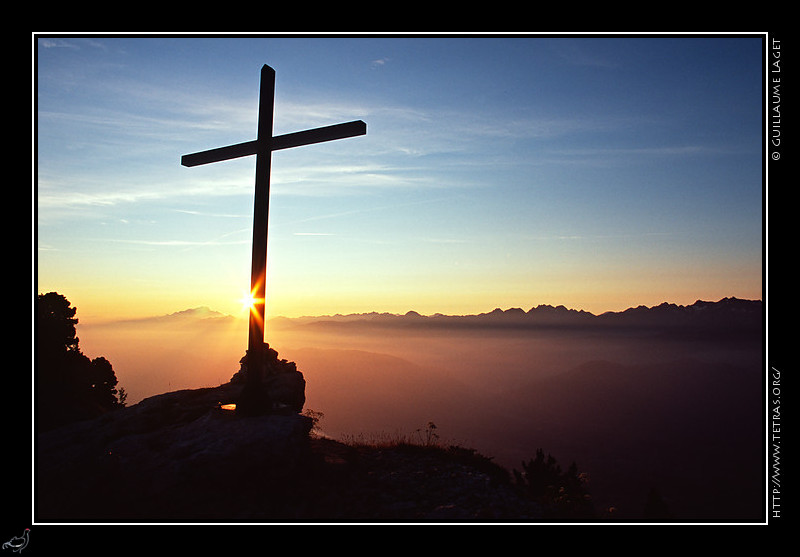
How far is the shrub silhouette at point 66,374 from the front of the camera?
432 inches

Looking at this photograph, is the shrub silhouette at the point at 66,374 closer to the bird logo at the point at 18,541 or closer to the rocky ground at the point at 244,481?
the rocky ground at the point at 244,481

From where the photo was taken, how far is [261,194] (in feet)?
27.2

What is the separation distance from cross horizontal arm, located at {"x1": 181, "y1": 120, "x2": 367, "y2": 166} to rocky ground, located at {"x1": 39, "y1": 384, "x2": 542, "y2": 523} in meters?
4.57

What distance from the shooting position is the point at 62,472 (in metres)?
7.55

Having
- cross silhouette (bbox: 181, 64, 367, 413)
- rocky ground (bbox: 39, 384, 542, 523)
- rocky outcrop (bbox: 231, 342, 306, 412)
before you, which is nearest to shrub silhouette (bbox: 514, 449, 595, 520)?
rocky ground (bbox: 39, 384, 542, 523)

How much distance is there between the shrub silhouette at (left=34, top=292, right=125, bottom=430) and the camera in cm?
1096

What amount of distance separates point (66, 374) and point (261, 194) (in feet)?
Answer: 25.7

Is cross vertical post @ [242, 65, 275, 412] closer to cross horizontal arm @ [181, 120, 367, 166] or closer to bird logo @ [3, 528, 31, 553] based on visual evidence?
cross horizontal arm @ [181, 120, 367, 166]

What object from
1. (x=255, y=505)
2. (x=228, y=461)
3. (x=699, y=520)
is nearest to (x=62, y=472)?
(x=228, y=461)

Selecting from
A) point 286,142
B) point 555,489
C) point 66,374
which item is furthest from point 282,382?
point 555,489

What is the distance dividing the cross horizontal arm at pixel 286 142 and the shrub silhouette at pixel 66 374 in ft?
17.1

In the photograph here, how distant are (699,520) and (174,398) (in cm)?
950

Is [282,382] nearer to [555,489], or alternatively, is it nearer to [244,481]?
[244,481]

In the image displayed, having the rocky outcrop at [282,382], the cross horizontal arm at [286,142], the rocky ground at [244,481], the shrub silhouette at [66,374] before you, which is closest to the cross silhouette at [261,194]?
the cross horizontal arm at [286,142]
